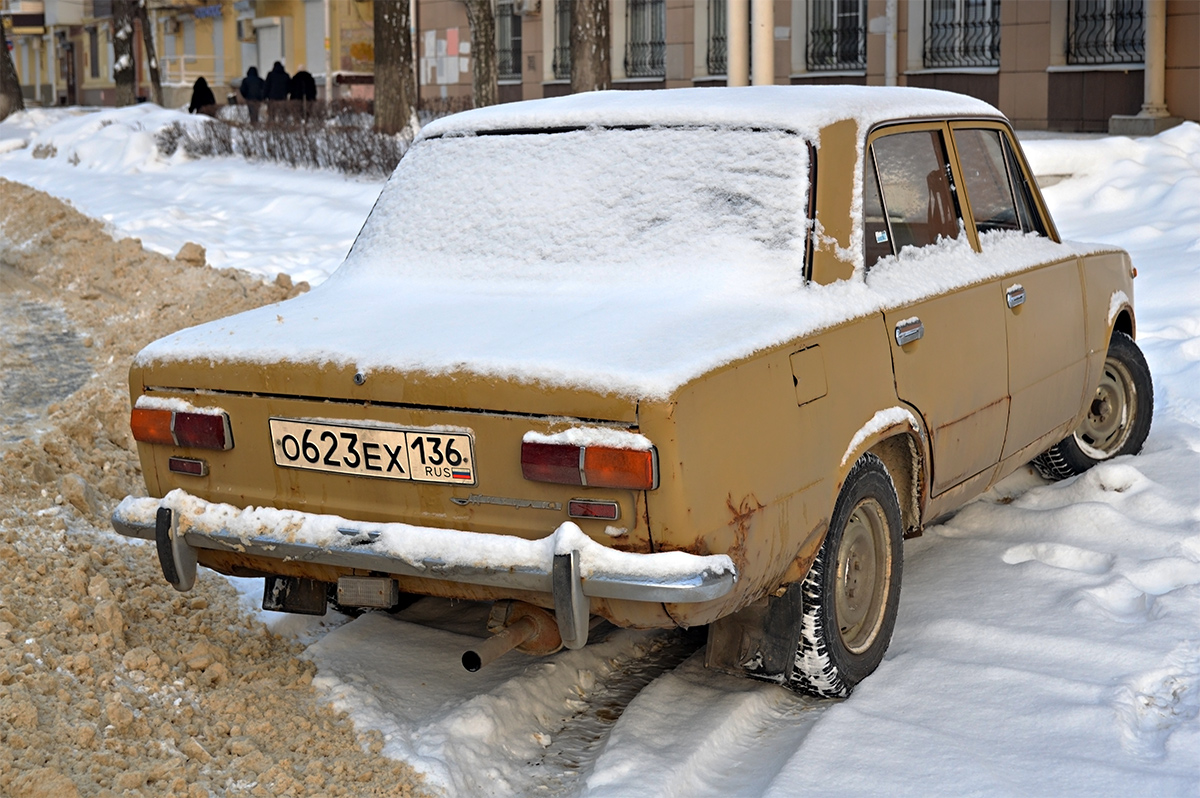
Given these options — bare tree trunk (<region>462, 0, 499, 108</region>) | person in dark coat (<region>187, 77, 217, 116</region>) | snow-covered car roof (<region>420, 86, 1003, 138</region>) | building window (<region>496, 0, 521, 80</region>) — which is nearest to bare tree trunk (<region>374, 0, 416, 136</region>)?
bare tree trunk (<region>462, 0, 499, 108</region>)

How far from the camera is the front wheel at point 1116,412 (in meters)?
5.79

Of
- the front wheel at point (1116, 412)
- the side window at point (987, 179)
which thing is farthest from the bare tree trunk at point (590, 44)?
the side window at point (987, 179)

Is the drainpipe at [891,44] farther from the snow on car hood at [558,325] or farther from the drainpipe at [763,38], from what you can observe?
the snow on car hood at [558,325]

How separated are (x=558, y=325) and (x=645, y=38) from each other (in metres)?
23.0

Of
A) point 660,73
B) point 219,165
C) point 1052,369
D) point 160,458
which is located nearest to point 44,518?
point 160,458

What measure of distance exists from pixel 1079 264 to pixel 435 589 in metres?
3.14

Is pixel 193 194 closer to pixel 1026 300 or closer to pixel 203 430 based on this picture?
pixel 1026 300

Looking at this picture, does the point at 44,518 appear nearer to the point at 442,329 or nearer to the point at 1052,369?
the point at 442,329

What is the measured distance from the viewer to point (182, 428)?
366cm

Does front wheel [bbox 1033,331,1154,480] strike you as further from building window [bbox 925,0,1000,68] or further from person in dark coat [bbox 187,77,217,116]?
person in dark coat [bbox 187,77,217,116]

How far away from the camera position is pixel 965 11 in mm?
19109

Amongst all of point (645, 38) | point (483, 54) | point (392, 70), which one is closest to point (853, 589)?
point (483, 54)

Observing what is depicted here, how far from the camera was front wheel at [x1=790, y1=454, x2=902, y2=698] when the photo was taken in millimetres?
3652

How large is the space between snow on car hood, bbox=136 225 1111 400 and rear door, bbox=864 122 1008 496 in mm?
68
